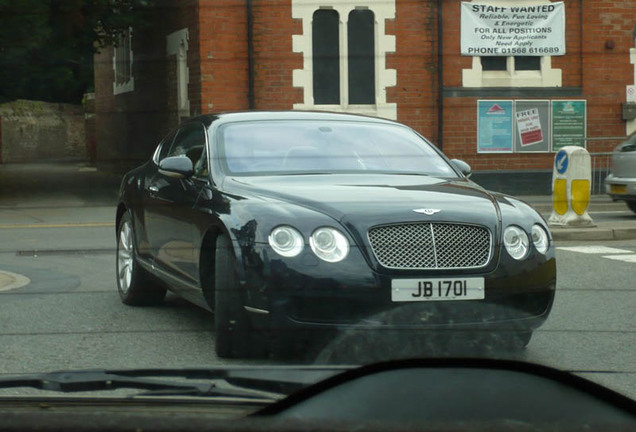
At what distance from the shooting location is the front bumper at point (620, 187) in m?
7.52

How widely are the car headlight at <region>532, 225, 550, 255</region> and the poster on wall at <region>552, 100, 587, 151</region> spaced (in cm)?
14

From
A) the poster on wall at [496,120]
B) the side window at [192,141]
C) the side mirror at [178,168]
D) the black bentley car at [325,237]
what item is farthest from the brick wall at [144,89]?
the side window at [192,141]

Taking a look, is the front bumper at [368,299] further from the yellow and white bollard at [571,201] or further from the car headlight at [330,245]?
the yellow and white bollard at [571,201]

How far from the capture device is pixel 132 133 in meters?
1.63

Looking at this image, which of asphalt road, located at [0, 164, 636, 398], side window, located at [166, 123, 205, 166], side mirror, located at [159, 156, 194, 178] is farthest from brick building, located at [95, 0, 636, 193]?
side window, located at [166, 123, 205, 166]

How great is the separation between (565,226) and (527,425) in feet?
19.1

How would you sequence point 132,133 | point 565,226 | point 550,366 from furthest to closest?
point 565,226
point 132,133
point 550,366

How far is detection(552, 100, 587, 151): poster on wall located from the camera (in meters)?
1.77

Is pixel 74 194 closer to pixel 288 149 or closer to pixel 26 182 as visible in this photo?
pixel 26 182

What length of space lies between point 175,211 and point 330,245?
2.04 ft

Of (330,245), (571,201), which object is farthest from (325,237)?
(571,201)

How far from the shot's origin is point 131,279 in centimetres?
202

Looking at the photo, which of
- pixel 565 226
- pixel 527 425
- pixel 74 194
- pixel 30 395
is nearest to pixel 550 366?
pixel 527 425

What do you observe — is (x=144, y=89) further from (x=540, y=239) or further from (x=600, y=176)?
(x=600, y=176)
